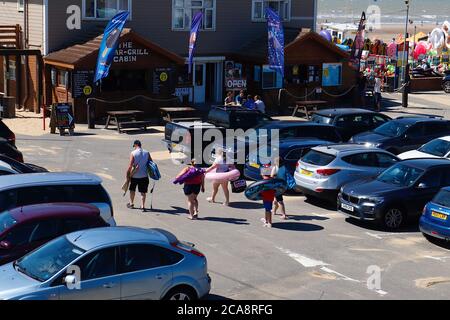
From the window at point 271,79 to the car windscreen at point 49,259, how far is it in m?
26.2

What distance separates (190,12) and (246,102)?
738cm

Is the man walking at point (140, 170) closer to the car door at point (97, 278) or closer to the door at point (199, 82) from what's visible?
the car door at point (97, 278)

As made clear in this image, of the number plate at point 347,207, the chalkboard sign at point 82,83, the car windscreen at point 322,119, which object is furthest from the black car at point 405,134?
the chalkboard sign at point 82,83

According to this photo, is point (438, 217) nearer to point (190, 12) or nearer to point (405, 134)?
point (405, 134)

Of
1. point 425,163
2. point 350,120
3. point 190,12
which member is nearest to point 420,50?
point 190,12

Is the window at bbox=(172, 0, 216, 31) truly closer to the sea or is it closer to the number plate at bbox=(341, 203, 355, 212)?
the number plate at bbox=(341, 203, 355, 212)

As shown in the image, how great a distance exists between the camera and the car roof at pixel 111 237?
11031 mm

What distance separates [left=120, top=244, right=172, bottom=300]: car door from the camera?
35.5 ft

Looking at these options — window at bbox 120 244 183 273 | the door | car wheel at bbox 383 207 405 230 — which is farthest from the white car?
the door

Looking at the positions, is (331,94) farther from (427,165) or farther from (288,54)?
(427,165)

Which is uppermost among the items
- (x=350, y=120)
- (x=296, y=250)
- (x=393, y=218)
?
(x=350, y=120)

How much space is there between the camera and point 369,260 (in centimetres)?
1518

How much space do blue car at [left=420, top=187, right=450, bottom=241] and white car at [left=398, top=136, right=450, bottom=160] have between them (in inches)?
245

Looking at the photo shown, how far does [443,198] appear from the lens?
53.1ft
